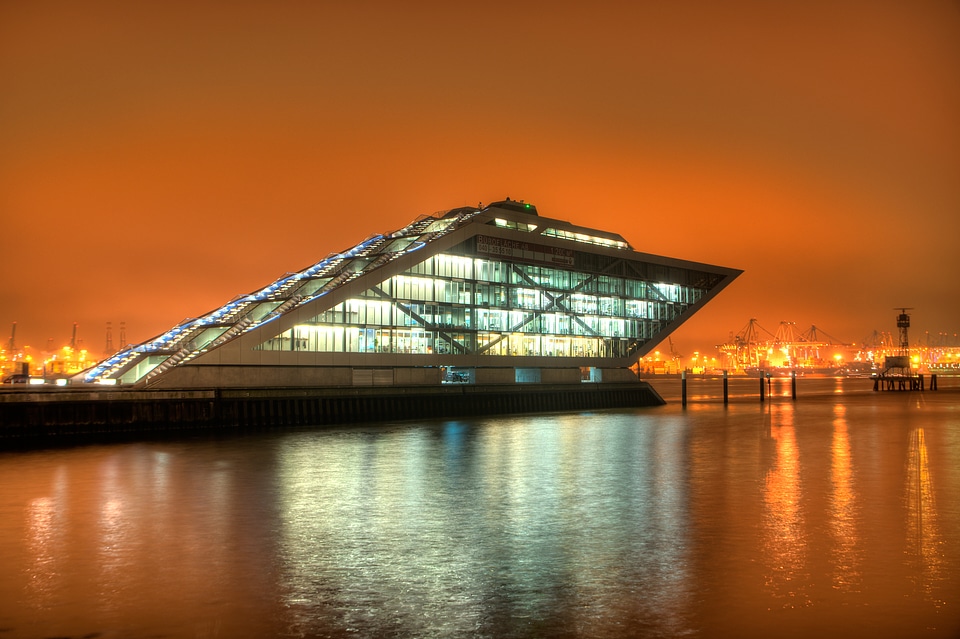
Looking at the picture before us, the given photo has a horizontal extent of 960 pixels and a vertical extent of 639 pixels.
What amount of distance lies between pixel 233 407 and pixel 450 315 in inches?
915

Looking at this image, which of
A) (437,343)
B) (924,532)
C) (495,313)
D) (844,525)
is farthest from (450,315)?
(924,532)

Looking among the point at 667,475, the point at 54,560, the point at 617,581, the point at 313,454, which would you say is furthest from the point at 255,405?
the point at 617,581

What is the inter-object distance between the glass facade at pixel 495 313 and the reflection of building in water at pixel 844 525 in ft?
117

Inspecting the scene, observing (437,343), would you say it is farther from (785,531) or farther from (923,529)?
(923,529)

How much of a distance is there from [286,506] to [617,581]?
32.8ft

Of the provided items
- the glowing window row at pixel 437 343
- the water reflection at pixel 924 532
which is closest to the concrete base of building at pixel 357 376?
the glowing window row at pixel 437 343

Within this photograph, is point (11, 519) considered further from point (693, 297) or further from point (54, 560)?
point (693, 297)

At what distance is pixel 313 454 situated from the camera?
109 ft

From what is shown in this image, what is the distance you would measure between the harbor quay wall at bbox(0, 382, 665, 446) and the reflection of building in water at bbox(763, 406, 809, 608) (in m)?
30.3

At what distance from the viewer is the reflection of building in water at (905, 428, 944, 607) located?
42.4ft

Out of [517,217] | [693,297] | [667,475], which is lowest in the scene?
[667,475]

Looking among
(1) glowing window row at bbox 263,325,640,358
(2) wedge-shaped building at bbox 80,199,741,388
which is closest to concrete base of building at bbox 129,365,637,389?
(2) wedge-shaped building at bbox 80,199,741,388

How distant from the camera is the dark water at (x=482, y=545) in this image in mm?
10859

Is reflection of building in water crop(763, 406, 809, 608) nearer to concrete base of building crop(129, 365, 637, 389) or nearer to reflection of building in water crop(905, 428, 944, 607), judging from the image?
reflection of building in water crop(905, 428, 944, 607)
